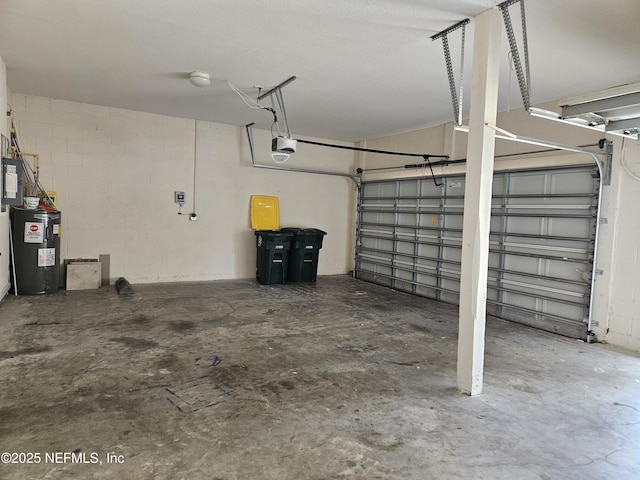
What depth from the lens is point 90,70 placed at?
181 inches

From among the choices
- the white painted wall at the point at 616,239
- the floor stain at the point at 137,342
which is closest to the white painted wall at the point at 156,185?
the floor stain at the point at 137,342

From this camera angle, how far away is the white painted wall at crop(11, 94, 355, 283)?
6.07 m

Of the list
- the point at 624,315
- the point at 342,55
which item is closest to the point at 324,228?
the point at 342,55

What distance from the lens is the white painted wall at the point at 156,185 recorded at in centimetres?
607

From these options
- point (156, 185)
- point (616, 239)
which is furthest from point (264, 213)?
point (616, 239)

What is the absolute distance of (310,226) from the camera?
8.27m

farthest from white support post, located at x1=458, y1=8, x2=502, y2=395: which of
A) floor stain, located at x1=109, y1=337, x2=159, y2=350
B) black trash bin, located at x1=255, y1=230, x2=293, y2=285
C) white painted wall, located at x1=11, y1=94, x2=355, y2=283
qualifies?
white painted wall, located at x1=11, y1=94, x2=355, y2=283

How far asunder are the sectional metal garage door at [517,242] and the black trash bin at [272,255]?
6.53ft

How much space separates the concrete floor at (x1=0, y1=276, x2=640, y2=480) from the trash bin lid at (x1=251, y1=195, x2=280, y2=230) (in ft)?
9.47

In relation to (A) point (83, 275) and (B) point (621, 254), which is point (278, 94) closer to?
(A) point (83, 275)

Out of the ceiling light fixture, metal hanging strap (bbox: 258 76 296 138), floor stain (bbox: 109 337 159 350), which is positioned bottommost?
floor stain (bbox: 109 337 159 350)

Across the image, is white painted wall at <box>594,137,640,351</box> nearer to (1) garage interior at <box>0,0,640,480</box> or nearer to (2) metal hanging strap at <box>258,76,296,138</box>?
(1) garage interior at <box>0,0,640,480</box>

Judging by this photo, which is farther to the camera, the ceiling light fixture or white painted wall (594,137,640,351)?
the ceiling light fixture

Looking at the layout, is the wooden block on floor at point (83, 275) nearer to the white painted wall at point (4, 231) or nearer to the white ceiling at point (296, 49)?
the white painted wall at point (4, 231)
